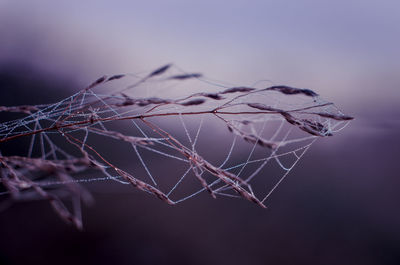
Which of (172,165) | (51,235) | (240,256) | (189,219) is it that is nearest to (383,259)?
(240,256)

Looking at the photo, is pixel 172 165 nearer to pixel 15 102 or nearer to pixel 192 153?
pixel 15 102

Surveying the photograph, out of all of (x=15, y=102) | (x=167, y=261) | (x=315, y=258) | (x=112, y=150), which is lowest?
(x=167, y=261)

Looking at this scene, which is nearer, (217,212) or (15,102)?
(217,212)

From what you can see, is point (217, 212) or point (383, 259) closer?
point (383, 259)

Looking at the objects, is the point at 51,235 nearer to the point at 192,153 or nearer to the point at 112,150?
the point at 112,150

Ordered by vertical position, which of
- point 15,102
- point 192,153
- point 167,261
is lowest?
point 167,261

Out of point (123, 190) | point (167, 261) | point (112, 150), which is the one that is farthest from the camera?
point (112, 150)

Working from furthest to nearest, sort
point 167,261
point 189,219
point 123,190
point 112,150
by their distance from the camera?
1. point 112,150
2. point 123,190
3. point 189,219
4. point 167,261

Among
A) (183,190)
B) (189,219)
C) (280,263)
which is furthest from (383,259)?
(183,190)

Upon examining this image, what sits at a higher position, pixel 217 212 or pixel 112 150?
pixel 112 150
